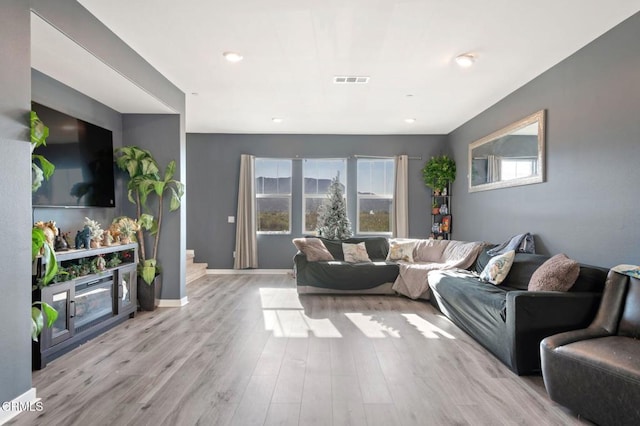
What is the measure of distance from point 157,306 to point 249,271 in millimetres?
2664

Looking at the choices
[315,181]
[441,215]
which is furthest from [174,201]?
[441,215]

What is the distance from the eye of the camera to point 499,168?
5.05 metres

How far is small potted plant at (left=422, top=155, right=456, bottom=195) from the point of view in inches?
269

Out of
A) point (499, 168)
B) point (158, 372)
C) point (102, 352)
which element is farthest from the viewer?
point (499, 168)

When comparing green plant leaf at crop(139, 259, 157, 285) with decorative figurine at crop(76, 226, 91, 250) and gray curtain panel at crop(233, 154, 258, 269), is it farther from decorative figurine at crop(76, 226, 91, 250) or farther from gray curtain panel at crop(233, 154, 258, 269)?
gray curtain panel at crop(233, 154, 258, 269)

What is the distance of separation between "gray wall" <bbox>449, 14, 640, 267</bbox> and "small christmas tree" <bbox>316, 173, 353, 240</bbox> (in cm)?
272

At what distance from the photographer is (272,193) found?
7496 millimetres

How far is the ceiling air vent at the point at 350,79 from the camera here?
4262mm

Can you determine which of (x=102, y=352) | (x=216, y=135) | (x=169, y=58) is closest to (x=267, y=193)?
(x=216, y=135)

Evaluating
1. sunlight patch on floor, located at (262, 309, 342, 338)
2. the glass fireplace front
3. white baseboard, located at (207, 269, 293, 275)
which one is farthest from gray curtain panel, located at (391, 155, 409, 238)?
the glass fireplace front

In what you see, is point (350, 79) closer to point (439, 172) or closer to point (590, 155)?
point (590, 155)

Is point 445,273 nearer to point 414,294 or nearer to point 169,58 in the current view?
point 414,294

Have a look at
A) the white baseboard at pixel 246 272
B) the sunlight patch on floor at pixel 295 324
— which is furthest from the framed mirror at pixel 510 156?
the white baseboard at pixel 246 272

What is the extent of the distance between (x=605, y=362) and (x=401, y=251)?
3970mm
